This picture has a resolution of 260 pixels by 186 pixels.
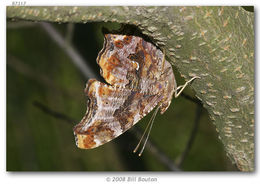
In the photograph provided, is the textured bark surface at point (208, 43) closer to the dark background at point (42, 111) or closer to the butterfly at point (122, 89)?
the butterfly at point (122, 89)

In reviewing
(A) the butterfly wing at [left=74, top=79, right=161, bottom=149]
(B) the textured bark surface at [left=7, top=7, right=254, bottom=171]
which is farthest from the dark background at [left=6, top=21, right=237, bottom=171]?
(B) the textured bark surface at [left=7, top=7, right=254, bottom=171]

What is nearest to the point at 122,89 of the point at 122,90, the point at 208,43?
the point at 122,90

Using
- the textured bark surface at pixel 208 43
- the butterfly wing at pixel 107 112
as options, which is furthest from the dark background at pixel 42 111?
the textured bark surface at pixel 208 43

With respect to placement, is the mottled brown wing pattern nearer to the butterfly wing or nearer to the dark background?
the butterfly wing

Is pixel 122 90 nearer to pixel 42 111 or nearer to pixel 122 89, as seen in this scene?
pixel 122 89

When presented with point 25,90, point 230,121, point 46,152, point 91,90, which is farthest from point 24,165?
point 230,121

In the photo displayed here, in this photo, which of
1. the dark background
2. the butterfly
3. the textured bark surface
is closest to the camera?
the textured bark surface

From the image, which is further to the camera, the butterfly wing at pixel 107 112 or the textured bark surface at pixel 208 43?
the butterfly wing at pixel 107 112
